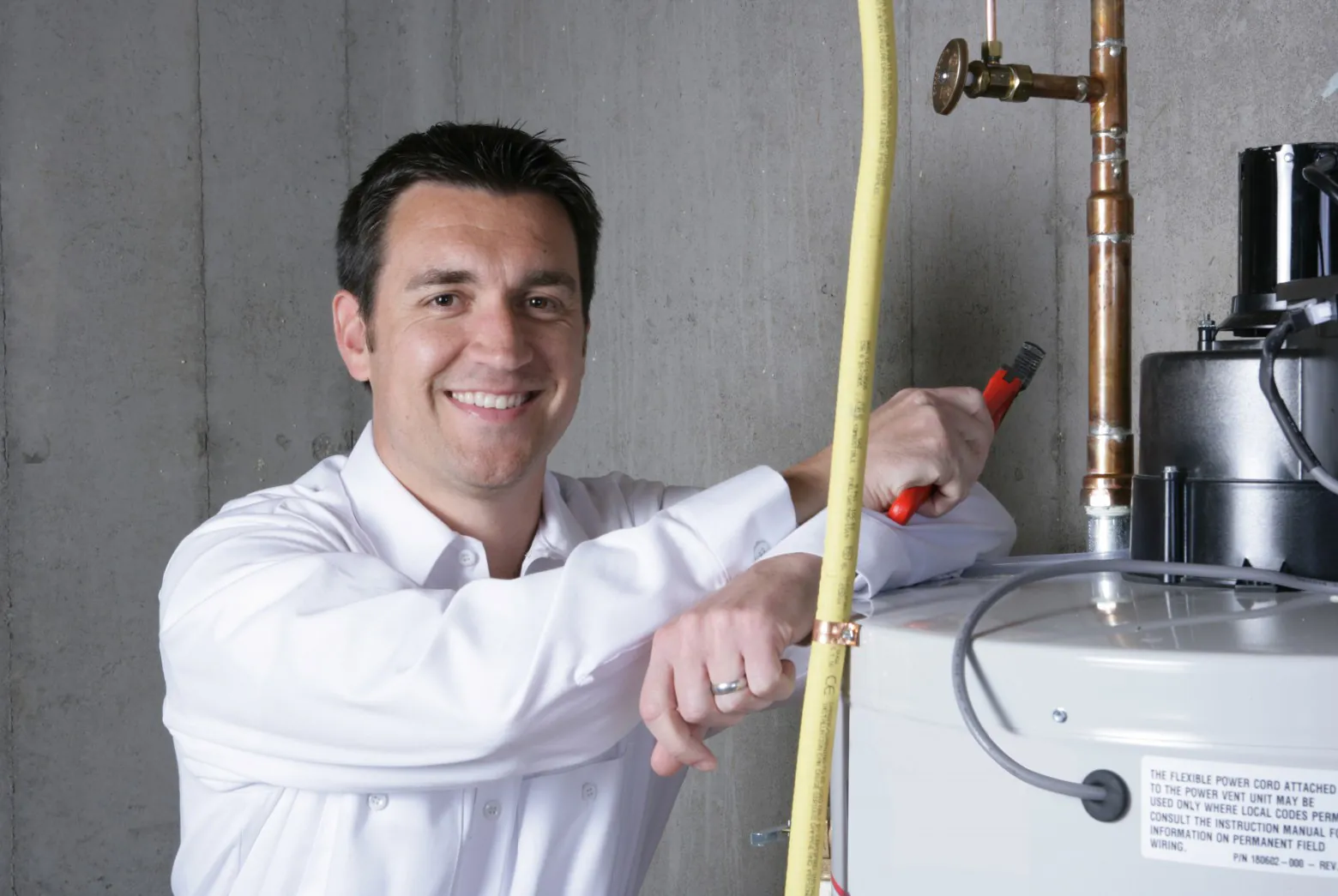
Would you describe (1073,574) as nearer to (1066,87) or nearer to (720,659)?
(720,659)

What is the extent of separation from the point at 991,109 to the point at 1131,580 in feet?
2.40

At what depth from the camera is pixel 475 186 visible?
4.33ft

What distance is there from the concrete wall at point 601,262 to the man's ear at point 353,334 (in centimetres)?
54

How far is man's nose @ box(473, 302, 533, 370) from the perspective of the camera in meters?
1.26

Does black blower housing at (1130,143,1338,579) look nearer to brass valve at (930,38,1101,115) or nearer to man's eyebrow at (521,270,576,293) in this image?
brass valve at (930,38,1101,115)

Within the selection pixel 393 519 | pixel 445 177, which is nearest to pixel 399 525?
pixel 393 519

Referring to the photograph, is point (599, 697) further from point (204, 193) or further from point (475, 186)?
point (204, 193)

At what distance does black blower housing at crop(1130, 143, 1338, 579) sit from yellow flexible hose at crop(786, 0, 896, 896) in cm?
28

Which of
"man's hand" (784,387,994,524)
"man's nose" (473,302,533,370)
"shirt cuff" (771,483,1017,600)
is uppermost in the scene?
"man's nose" (473,302,533,370)

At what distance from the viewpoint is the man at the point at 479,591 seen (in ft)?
2.80

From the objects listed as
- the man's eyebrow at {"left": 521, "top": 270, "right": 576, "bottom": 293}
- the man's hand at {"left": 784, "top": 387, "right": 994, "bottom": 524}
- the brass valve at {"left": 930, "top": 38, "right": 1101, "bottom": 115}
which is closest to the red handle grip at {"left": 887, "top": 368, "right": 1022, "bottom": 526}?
the man's hand at {"left": 784, "top": 387, "right": 994, "bottom": 524}

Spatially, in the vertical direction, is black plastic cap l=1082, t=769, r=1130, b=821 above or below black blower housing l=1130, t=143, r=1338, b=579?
below

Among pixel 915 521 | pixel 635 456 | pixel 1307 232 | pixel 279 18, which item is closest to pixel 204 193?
pixel 279 18

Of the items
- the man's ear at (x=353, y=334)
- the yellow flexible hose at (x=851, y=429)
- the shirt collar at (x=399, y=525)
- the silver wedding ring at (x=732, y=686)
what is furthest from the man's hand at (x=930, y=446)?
the man's ear at (x=353, y=334)
